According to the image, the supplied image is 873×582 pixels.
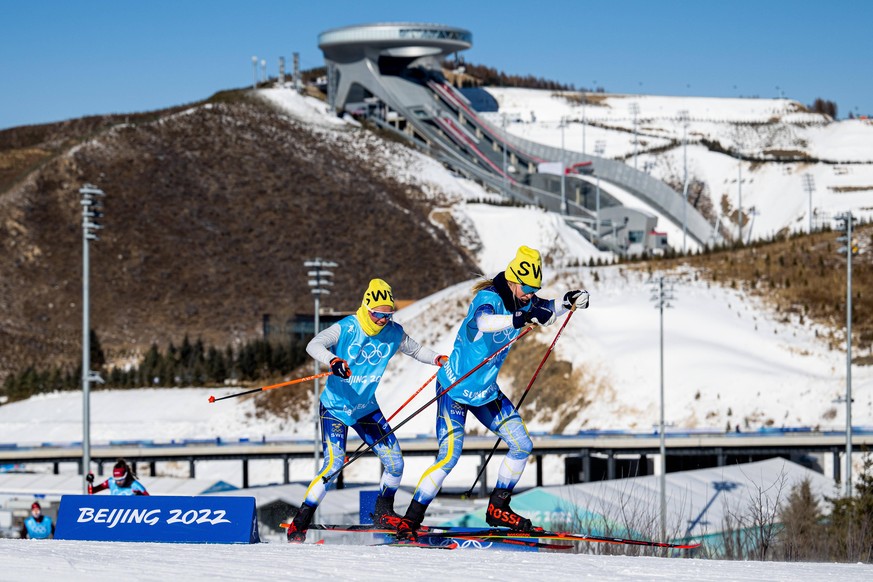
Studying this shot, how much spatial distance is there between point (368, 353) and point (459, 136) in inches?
4404

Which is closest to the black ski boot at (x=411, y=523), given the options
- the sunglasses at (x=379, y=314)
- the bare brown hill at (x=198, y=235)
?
the sunglasses at (x=379, y=314)

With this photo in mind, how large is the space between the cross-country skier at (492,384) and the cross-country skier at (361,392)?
0.46 m

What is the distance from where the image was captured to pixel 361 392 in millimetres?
13461

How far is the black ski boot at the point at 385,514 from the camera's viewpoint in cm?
1362

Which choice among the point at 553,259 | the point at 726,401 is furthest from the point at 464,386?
the point at 553,259

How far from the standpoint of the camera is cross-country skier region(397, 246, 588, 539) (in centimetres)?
1302

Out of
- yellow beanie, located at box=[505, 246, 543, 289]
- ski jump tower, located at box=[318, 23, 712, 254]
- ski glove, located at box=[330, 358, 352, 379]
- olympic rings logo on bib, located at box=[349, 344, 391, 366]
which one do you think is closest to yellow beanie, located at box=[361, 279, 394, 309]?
olympic rings logo on bib, located at box=[349, 344, 391, 366]

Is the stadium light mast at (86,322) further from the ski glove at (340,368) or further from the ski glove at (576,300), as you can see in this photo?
the ski glove at (576,300)

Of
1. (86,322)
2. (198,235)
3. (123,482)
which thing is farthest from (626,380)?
(198,235)

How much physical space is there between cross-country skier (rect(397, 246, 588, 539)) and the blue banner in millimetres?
1666

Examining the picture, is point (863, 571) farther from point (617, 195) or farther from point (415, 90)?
point (415, 90)

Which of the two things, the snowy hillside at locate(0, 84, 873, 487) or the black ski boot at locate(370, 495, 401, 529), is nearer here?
the black ski boot at locate(370, 495, 401, 529)

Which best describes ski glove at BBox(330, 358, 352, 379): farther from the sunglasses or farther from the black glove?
the black glove

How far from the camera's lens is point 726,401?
53812 mm
